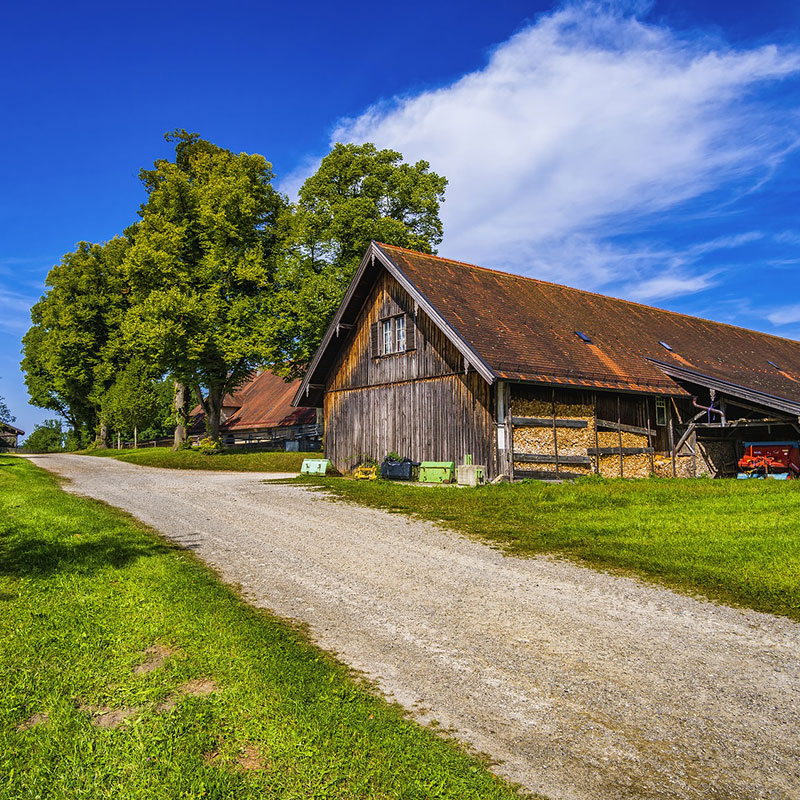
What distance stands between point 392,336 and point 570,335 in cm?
637

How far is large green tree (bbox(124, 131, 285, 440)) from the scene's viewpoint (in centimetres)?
3197

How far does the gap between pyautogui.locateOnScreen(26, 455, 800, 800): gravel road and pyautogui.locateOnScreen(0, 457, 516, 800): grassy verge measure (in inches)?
15.4

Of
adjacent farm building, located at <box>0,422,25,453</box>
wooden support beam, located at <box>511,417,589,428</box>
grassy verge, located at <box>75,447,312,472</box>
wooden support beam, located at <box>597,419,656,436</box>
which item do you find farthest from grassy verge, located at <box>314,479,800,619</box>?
adjacent farm building, located at <box>0,422,25,453</box>

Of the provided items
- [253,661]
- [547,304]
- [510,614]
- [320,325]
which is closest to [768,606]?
[510,614]

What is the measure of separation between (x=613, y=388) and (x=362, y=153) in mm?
21488

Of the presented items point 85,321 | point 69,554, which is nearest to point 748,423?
point 69,554

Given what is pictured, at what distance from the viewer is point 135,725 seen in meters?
3.66

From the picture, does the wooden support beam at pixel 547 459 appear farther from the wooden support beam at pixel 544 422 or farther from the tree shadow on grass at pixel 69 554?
the tree shadow on grass at pixel 69 554

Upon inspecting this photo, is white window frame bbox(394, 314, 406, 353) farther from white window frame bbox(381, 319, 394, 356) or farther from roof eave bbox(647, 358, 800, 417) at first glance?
roof eave bbox(647, 358, 800, 417)

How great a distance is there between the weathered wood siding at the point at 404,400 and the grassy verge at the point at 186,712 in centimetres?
1324

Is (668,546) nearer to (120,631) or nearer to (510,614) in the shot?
(510,614)

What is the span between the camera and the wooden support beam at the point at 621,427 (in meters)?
20.1

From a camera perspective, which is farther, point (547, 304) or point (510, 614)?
point (547, 304)

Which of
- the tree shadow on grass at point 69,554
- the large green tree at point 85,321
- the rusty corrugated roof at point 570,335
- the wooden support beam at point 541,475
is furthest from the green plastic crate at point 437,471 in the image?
the large green tree at point 85,321
